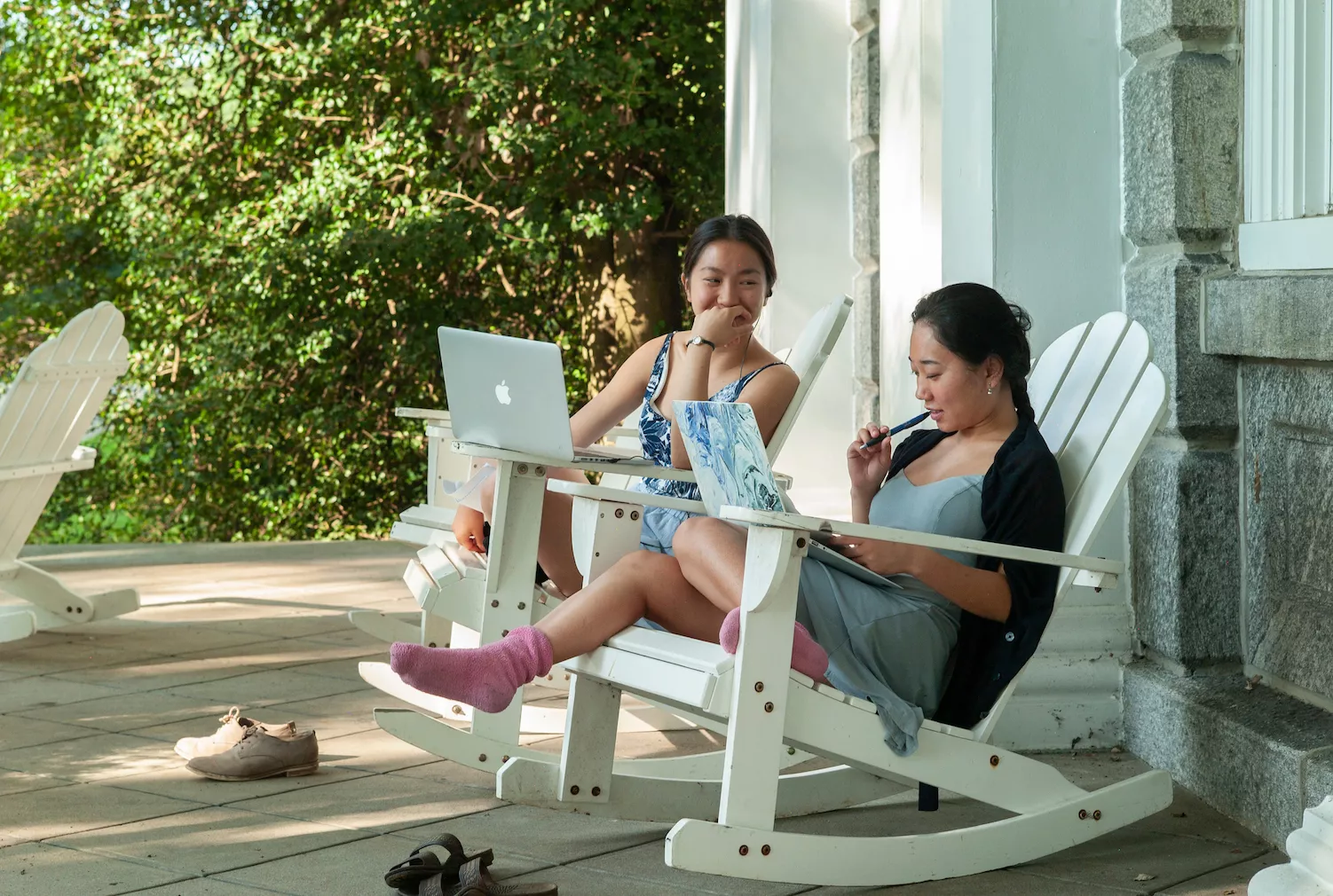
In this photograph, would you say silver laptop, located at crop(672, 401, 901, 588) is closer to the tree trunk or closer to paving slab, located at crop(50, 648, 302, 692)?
paving slab, located at crop(50, 648, 302, 692)

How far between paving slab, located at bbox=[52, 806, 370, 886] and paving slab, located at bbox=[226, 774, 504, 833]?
0.05 metres

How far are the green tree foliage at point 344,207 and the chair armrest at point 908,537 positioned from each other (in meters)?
6.84

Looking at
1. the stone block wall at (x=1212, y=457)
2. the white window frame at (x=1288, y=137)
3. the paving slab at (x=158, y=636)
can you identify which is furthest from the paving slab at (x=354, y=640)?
the white window frame at (x=1288, y=137)

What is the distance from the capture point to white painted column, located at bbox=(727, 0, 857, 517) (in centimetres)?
513

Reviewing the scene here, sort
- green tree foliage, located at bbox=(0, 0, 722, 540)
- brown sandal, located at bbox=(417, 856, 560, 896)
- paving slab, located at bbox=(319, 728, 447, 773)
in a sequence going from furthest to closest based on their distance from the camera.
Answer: green tree foliage, located at bbox=(0, 0, 722, 540) < paving slab, located at bbox=(319, 728, 447, 773) < brown sandal, located at bbox=(417, 856, 560, 896)

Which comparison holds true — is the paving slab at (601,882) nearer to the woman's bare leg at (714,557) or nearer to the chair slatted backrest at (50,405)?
the woman's bare leg at (714,557)

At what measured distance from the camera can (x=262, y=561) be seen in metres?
6.58

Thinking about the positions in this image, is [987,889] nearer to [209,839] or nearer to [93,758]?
[209,839]

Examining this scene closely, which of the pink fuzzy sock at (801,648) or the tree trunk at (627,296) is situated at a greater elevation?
the tree trunk at (627,296)

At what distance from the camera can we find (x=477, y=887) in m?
2.25

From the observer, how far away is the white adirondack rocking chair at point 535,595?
2.77m

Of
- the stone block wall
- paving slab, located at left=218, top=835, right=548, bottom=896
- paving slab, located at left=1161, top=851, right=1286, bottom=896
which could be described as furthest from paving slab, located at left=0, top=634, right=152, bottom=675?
paving slab, located at left=1161, top=851, right=1286, bottom=896

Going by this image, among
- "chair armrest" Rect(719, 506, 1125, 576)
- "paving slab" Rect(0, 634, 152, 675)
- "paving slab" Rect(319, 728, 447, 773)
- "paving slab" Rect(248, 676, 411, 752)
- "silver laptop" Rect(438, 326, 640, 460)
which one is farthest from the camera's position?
"paving slab" Rect(0, 634, 152, 675)

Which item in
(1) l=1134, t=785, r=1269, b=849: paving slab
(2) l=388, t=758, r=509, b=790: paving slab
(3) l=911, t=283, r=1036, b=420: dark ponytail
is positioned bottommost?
(1) l=1134, t=785, r=1269, b=849: paving slab
